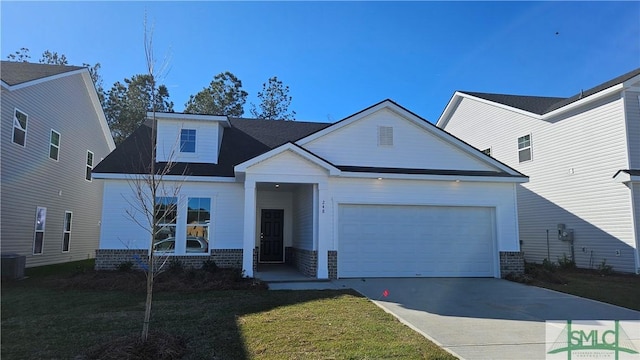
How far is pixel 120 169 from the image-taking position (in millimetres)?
12859

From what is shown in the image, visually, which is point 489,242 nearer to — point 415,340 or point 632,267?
point 632,267

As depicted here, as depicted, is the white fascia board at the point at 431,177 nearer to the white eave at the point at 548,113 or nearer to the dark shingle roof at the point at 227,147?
the dark shingle roof at the point at 227,147

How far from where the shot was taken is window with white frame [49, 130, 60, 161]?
16.1 metres

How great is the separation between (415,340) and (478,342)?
0.92 metres

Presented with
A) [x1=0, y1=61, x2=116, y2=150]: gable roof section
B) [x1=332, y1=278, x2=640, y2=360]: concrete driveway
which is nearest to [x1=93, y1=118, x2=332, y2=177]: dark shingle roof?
[x1=0, y1=61, x2=116, y2=150]: gable roof section

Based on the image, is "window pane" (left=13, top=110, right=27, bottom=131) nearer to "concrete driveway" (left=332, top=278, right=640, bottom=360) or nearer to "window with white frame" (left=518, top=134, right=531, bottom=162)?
"concrete driveway" (left=332, top=278, right=640, bottom=360)

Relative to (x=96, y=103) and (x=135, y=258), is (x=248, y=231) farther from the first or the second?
(x=96, y=103)

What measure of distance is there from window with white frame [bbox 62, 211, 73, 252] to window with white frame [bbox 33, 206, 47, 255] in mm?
1670

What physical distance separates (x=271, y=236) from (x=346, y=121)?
20.9 ft

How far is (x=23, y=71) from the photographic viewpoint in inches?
587

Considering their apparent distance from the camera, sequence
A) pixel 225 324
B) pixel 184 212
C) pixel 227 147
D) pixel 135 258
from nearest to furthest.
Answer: pixel 225 324 → pixel 135 258 → pixel 184 212 → pixel 227 147

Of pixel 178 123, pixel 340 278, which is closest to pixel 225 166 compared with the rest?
pixel 178 123

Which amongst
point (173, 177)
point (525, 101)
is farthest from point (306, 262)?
point (525, 101)

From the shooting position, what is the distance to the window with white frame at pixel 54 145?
634 inches
